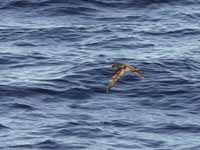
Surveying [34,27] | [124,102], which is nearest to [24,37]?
[34,27]

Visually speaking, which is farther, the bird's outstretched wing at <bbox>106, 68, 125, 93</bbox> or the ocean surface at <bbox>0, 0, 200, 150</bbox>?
the ocean surface at <bbox>0, 0, 200, 150</bbox>

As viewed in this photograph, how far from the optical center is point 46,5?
50.9m

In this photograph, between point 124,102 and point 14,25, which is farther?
point 14,25

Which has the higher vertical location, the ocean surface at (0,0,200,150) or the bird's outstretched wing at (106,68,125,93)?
the bird's outstretched wing at (106,68,125,93)

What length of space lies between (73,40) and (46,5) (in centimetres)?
562

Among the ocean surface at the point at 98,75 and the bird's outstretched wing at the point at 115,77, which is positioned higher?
the bird's outstretched wing at the point at 115,77

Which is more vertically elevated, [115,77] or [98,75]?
[115,77]

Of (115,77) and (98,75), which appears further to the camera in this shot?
(98,75)

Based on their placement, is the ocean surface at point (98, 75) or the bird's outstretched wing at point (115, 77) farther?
the ocean surface at point (98, 75)

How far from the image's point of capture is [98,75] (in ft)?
134

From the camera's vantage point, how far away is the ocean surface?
35031 mm

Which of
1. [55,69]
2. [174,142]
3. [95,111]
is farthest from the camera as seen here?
[55,69]

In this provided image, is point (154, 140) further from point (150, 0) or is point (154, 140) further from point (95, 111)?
point (150, 0)

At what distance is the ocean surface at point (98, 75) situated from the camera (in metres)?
35.0
